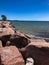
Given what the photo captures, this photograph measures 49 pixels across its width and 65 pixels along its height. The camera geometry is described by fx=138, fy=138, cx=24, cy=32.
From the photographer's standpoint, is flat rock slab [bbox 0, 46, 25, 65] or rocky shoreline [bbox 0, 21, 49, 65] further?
rocky shoreline [bbox 0, 21, 49, 65]

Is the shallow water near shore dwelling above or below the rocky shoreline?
below

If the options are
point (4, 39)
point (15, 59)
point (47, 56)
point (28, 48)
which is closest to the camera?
point (15, 59)

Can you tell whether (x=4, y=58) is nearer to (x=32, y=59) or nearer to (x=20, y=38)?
(x=32, y=59)

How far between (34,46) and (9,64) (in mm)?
1067

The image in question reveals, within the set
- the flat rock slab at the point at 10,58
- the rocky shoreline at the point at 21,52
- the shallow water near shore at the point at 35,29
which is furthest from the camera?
the shallow water near shore at the point at 35,29

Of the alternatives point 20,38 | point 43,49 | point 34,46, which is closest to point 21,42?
point 20,38

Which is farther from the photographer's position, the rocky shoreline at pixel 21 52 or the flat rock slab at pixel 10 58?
the rocky shoreline at pixel 21 52

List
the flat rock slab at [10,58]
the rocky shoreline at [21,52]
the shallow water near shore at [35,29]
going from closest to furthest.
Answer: the flat rock slab at [10,58] → the rocky shoreline at [21,52] → the shallow water near shore at [35,29]

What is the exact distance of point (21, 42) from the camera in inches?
157

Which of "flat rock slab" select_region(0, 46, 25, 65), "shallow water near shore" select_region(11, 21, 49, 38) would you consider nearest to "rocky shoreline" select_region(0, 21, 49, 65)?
"flat rock slab" select_region(0, 46, 25, 65)

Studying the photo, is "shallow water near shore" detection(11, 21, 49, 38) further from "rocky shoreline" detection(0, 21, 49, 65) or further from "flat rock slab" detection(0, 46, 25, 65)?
"flat rock slab" detection(0, 46, 25, 65)

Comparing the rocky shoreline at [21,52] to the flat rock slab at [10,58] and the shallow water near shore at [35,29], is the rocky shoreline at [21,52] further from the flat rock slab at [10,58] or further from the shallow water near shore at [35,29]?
the shallow water near shore at [35,29]

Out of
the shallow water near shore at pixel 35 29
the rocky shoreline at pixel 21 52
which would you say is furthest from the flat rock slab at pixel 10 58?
the shallow water near shore at pixel 35 29

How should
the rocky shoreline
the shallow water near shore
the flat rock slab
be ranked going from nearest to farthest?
the flat rock slab → the rocky shoreline → the shallow water near shore
